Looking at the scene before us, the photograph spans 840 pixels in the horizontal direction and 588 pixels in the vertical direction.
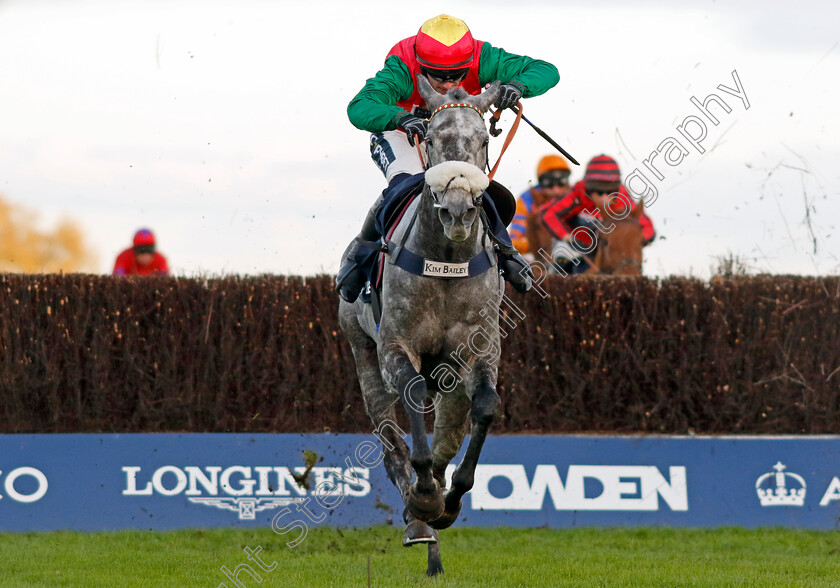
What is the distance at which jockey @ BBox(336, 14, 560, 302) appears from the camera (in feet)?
19.6

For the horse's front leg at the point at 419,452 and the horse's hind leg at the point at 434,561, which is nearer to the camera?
the horse's front leg at the point at 419,452

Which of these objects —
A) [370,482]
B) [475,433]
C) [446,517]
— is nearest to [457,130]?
[475,433]

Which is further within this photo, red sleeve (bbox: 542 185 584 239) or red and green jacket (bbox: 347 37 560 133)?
red sleeve (bbox: 542 185 584 239)

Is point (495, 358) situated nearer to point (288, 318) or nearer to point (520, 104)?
point (520, 104)

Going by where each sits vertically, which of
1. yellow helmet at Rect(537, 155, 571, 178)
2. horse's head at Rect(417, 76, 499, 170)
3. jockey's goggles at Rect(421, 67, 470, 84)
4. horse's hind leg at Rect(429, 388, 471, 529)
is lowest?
horse's hind leg at Rect(429, 388, 471, 529)

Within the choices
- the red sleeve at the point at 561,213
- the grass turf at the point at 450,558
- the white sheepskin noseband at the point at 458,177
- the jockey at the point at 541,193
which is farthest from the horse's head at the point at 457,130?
the jockey at the point at 541,193

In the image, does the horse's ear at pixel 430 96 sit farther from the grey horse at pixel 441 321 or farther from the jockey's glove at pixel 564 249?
the jockey's glove at pixel 564 249

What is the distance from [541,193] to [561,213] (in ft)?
2.31

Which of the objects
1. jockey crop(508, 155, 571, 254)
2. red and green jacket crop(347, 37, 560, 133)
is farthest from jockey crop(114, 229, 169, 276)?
red and green jacket crop(347, 37, 560, 133)

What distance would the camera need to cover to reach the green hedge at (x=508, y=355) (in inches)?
372

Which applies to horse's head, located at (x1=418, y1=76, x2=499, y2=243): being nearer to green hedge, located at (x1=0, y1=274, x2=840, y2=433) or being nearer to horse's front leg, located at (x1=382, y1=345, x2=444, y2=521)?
horse's front leg, located at (x1=382, y1=345, x2=444, y2=521)

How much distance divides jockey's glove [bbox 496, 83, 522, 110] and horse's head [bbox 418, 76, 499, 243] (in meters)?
0.18

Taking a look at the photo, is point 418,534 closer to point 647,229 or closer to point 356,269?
point 356,269

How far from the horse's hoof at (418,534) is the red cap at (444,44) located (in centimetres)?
246
